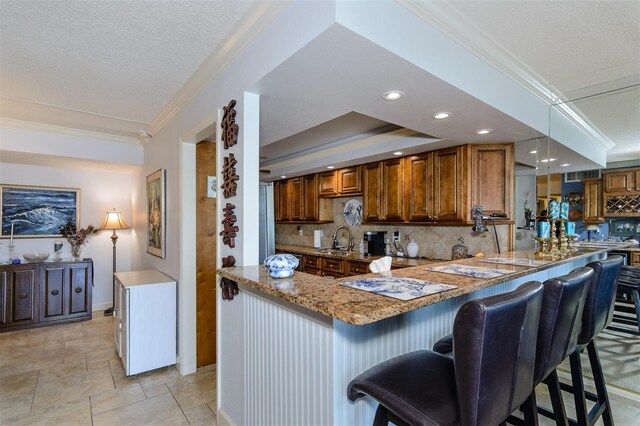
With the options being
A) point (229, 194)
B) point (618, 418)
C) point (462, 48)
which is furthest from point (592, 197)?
point (229, 194)

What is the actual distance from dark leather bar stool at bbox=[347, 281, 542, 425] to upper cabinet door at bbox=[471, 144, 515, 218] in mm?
2275

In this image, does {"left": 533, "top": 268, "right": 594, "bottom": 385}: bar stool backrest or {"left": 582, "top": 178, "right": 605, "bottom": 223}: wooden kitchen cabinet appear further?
{"left": 582, "top": 178, "right": 605, "bottom": 223}: wooden kitchen cabinet

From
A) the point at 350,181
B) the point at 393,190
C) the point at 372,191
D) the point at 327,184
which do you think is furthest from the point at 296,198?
Result: the point at 393,190

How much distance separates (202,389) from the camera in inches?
104

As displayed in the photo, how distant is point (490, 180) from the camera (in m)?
3.19

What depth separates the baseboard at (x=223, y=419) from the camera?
2.04 meters

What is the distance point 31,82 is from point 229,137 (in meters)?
1.95

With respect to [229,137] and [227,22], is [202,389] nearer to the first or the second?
[229,137]

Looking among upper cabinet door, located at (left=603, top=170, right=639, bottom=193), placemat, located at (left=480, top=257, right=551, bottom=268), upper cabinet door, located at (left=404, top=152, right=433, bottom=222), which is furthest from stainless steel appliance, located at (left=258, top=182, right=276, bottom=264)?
upper cabinet door, located at (left=603, top=170, right=639, bottom=193)

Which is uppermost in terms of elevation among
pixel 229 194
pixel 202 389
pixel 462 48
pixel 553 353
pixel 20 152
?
pixel 462 48

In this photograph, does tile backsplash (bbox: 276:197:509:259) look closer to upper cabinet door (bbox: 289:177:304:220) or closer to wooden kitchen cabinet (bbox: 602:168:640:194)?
upper cabinet door (bbox: 289:177:304:220)

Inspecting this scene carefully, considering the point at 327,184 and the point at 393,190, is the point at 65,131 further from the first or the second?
the point at 393,190

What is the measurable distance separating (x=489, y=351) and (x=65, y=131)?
191 inches

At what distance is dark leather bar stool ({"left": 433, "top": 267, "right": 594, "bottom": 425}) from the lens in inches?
51.3
